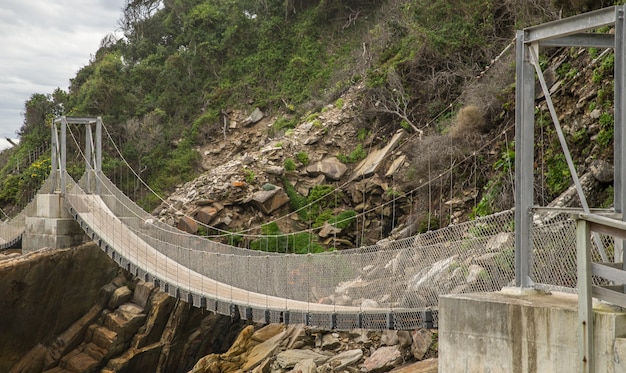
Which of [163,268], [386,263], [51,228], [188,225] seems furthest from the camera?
[188,225]

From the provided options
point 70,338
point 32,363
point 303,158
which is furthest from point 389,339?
point 32,363

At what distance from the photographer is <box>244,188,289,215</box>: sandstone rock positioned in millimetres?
16656

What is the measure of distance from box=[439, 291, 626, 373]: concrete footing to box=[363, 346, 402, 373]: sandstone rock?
463 centimetres

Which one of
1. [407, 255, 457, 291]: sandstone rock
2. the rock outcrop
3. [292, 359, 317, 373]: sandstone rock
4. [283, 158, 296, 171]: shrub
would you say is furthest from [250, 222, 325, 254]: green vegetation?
[407, 255, 457, 291]: sandstone rock

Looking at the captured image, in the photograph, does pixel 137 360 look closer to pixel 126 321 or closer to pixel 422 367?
pixel 126 321

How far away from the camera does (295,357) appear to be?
395 inches

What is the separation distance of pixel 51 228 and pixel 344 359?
9019mm

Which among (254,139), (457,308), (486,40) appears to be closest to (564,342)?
(457,308)

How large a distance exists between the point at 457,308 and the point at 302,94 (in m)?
17.5

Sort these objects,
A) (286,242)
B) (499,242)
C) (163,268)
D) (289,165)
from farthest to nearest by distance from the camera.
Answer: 1. (289,165)
2. (286,242)
3. (163,268)
4. (499,242)

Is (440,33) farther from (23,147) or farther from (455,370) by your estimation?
(23,147)

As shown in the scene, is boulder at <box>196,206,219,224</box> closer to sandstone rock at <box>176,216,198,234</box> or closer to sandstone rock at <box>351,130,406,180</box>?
sandstone rock at <box>176,216,198,234</box>

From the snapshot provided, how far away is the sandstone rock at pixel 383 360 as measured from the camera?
9.18 meters

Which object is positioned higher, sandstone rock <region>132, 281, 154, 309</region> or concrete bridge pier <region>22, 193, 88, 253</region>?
concrete bridge pier <region>22, 193, 88, 253</region>
